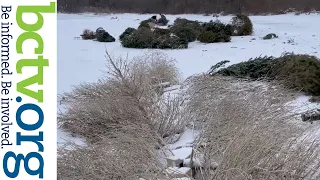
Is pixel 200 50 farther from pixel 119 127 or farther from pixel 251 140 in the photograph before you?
pixel 251 140

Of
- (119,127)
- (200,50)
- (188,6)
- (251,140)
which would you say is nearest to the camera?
(251,140)

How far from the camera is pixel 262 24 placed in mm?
23406

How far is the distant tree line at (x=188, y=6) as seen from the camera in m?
31.0

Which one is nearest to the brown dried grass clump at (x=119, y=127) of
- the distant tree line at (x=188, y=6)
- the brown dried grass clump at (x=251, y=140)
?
the brown dried grass clump at (x=251, y=140)

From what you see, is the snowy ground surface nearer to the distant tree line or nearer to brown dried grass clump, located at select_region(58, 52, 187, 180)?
brown dried grass clump, located at select_region(58, 52, 187, 180)

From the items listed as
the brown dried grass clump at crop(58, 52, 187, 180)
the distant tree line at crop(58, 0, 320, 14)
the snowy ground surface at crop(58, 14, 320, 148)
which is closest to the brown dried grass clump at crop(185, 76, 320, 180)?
the brown dried grass clump at crop(58, 52, 187, 180)

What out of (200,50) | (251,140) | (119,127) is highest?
(251,140)

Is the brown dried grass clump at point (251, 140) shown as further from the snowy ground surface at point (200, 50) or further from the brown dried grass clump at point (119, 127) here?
the snowy ground surface at point (200, 50)

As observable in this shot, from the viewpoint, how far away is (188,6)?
35.2 meters

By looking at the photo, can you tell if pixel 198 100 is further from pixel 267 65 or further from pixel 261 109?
pixel 267 65

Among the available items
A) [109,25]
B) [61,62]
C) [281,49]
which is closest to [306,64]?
[281,49]

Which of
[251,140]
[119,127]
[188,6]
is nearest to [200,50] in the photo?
[119,127]

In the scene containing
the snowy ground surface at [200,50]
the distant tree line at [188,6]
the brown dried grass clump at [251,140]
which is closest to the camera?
the brown dried grass clump at [251,140]

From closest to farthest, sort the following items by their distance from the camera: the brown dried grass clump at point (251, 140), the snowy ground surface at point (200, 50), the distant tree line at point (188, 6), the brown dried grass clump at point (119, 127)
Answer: the brown dried grass clump at point (251, 140)
the brown dried grass clump at point (119, 127)
the snowy ground surface at point (200, 50)
the distant tree line at point (188, 6)
